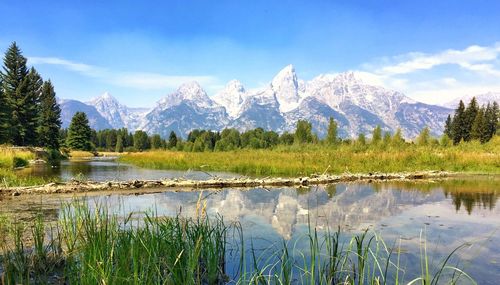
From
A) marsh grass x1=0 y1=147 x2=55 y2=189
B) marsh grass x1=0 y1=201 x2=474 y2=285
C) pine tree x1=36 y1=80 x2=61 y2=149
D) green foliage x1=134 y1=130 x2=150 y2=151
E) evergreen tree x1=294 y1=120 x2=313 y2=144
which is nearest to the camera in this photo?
marsh grass x1=0 y1=201 x2=474 y2=285

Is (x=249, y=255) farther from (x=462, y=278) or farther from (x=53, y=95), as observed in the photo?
(x=53, y=95)

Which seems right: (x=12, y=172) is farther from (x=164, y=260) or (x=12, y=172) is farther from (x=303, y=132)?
(x=303, y=132)

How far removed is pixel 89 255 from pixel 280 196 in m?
11.9

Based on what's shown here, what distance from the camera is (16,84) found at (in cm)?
6438

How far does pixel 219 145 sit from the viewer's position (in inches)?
2596

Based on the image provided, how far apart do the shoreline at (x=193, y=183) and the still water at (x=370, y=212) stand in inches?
46.5

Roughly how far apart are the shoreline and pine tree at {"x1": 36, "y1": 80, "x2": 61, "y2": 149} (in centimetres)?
6039

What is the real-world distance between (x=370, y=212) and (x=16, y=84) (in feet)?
223

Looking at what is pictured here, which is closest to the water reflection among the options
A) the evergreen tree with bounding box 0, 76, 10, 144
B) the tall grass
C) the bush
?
A: the tall grass

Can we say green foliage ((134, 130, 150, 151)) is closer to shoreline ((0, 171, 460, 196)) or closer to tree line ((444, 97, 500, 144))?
tree line ((444, 97, 500, 144))

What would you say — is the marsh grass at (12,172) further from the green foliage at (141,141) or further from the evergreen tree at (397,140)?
the green foliage at (141,141)

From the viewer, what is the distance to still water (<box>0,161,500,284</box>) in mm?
8133

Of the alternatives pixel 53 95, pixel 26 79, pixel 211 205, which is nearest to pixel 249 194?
pixel 211 205

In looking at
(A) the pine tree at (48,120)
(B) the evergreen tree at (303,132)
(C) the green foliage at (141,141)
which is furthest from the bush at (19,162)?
(C) the green foliage at (141,141)
